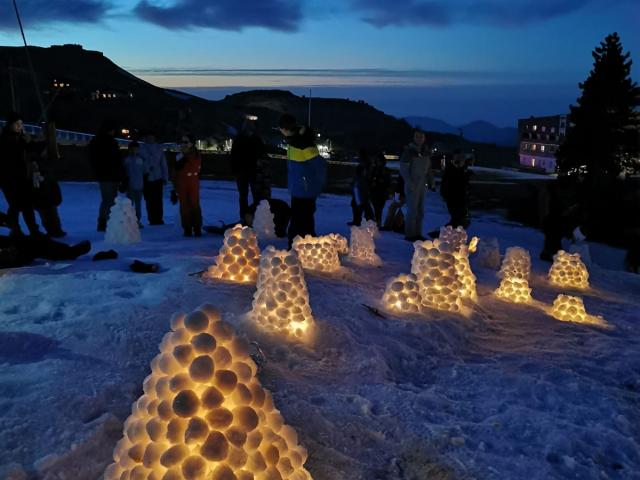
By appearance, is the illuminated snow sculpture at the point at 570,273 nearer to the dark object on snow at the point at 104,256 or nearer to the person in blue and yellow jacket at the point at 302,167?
the person in blue and yellow jacket at the point at 302,167

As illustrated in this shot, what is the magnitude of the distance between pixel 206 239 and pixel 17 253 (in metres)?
2.95

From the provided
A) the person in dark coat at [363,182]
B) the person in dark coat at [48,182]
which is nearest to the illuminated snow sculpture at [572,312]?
the person in dark coat at [363,182]

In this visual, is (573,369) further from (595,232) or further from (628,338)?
(595,232)

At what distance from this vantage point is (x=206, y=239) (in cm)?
809

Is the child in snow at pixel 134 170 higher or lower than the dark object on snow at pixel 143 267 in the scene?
higher

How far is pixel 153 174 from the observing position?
9.55 m

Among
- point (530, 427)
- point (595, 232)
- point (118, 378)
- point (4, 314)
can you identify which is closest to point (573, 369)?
point (530, 427)

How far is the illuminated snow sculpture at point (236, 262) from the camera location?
212 inches

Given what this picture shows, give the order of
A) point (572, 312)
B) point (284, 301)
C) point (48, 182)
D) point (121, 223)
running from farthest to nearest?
point (48, 182) < point (121, 223) < point (572, 312) < point (284, 301)

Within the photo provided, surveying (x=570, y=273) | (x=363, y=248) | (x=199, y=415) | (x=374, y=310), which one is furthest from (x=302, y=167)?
(x=199, y=415)

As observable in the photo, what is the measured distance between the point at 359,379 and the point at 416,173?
18.9 feet

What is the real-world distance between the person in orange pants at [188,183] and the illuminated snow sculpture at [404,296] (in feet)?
13.4

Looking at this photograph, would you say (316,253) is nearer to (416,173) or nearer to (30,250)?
(30,250)

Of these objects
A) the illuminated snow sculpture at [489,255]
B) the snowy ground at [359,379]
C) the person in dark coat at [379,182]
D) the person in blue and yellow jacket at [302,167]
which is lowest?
the illuminated snow sculpture at [489,255]
